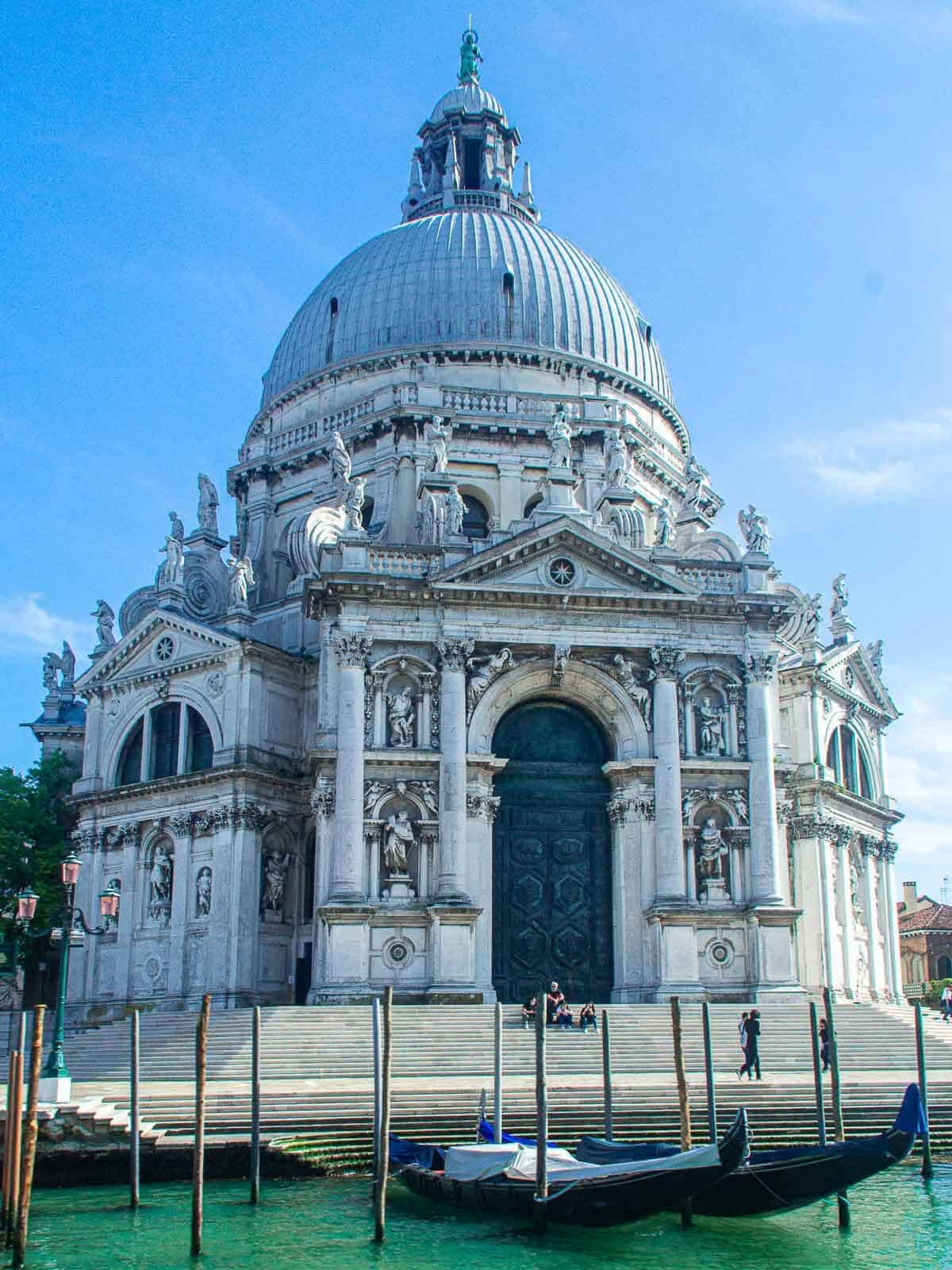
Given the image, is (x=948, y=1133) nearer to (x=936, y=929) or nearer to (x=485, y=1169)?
(x=485, y=1169)

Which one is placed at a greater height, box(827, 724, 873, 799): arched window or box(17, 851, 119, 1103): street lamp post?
box(827, 724, 873, 799): arched window

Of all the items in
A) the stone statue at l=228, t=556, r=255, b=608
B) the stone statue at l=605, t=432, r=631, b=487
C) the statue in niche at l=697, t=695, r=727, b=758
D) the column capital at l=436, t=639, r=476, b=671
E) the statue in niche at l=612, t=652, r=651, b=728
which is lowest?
the statue in niche at l=697, t=695, r=727, b=758

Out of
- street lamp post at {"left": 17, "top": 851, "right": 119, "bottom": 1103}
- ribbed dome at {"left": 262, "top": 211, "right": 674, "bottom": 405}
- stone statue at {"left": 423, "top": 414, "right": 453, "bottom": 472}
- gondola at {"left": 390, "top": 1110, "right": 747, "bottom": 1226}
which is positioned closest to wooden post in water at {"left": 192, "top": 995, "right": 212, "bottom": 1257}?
gondola at {"left": 390, "top": 1110, "right": 747, "bottom": 1226}

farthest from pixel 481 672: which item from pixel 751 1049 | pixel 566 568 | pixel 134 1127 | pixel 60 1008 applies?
pixel 134 1127

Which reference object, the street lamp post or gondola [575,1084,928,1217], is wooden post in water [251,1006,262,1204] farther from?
gondola [575,1084,928,1217]

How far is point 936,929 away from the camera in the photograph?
6694cm

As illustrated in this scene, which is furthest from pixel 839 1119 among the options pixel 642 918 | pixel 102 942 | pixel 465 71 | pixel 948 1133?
pixel 465 71

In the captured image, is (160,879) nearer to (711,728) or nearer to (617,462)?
(711,728)

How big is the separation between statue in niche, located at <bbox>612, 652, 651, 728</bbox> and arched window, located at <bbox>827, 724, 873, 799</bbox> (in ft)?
36.4

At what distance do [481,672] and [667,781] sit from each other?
482 centimetres

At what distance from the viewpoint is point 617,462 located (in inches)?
1518

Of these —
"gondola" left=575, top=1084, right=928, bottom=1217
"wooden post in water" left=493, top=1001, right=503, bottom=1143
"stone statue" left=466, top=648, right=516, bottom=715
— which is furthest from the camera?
"stone statue" left=466, top=648, right=516, bottom=715

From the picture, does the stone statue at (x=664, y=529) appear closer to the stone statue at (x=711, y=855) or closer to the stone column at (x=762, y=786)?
the stone column at (x=762, y=786)

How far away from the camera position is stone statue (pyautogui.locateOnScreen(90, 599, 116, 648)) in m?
43.9
